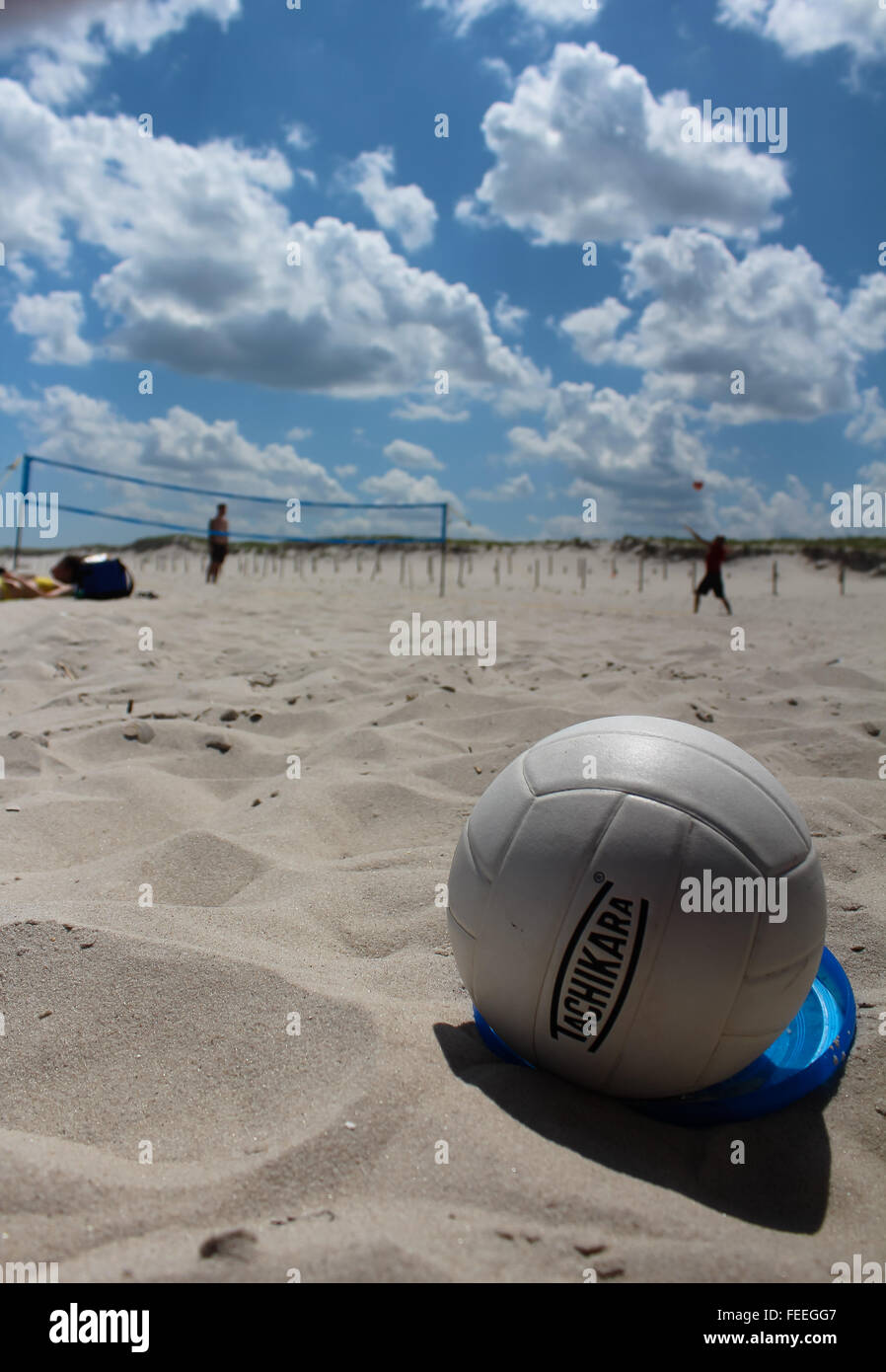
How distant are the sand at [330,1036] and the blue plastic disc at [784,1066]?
4 centimetres

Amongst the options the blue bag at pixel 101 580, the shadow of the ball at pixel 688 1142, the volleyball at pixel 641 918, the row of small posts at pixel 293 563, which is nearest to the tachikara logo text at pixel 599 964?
the volleyball at pixel 641 918

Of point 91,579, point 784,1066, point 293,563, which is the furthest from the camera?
point 293,563

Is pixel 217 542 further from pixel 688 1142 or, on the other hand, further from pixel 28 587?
pixel 688 1142

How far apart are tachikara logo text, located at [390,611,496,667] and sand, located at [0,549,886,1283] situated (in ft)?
5.81

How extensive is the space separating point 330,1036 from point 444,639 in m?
6.87

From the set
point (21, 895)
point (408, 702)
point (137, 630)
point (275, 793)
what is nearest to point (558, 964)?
point (21, 895)

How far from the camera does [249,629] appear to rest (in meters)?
8.90

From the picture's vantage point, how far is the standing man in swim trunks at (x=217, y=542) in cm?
1528

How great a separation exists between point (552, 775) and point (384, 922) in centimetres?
102

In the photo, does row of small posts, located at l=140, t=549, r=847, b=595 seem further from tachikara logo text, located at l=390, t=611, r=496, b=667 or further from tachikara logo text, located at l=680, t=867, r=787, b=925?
tachikara logo text, located at l=680, t=867, r=787, b=925

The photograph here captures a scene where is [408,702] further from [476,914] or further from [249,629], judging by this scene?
[249,629]
